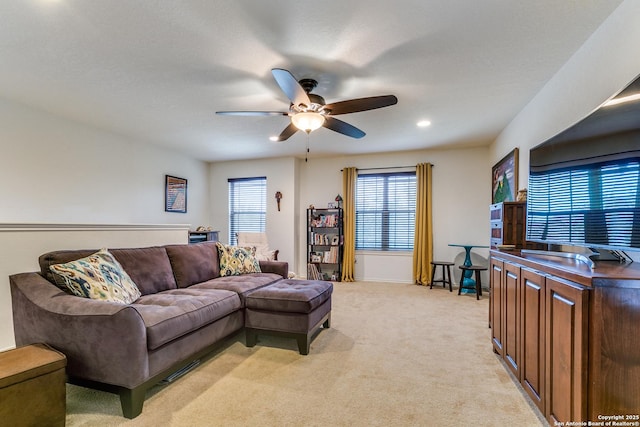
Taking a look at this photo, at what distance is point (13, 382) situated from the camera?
1.38m

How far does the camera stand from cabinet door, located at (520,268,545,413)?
1586 mm

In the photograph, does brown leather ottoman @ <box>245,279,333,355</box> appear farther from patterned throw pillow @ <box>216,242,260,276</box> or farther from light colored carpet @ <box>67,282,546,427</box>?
Result: patterned throw pillow @ <box>216,242,260,276</box>

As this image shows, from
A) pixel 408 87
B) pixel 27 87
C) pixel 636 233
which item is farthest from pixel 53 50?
pixel 636 233

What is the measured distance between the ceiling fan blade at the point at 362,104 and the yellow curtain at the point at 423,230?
127 inches

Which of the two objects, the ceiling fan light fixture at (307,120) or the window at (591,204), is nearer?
the window at (591,204)

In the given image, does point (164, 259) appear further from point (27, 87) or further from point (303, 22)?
point (303, 22)

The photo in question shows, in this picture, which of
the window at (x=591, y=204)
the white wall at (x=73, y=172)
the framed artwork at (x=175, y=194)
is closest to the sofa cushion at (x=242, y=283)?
the white wall at (x=73, y=172)

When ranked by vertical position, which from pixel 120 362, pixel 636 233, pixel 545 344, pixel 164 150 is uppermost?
pixel 164 150

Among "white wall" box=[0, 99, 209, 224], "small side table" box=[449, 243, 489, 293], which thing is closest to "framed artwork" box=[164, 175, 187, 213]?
"white wall" box=[0, 99, 209, 224]

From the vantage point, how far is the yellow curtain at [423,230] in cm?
543

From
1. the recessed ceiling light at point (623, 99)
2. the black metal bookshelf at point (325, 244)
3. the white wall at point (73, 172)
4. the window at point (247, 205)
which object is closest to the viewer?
the recessed ceiling light at point (623, 99)

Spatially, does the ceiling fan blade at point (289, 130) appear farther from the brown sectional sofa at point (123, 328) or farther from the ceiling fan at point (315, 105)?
the brown sectional sofa at point (123, 328)

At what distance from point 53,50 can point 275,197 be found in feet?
13.5

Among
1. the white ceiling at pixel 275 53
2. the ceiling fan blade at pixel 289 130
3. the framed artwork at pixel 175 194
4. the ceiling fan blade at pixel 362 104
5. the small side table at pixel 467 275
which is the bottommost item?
the small side table at pixel 467 275
